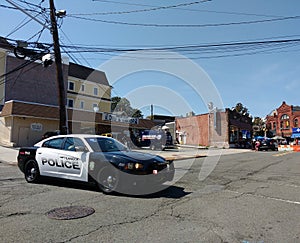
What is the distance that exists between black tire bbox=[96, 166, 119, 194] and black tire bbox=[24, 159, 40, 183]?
244cm

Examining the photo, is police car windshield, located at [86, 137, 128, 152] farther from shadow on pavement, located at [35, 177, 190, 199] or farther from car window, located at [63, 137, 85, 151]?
shadow on pavement, located at [35, 177, 190, 199]

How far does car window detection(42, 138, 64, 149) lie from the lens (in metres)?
8.02

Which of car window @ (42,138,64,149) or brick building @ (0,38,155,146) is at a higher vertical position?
brick building @ (0,38,155,146)

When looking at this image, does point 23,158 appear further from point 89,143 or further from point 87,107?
point 87,107

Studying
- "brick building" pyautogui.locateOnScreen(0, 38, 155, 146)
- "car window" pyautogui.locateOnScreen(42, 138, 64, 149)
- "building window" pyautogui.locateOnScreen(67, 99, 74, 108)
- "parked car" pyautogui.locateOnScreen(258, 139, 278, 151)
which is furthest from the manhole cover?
"building window" pyautogui.locateOnScreen(67, 99, 74, 108)

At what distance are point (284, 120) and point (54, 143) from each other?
81152mm

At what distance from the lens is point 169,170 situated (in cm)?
745

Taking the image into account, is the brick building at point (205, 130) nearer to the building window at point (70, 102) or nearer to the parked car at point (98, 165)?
the building window at point (70, 102)

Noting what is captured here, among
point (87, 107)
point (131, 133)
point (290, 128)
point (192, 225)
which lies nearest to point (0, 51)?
point (87, 107)

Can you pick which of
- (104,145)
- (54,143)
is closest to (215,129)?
(104,145)

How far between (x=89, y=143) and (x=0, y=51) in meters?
33.1

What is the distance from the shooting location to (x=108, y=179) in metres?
6.88

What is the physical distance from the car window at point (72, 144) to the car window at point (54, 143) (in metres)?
0.24

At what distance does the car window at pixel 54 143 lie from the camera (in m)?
8.02
